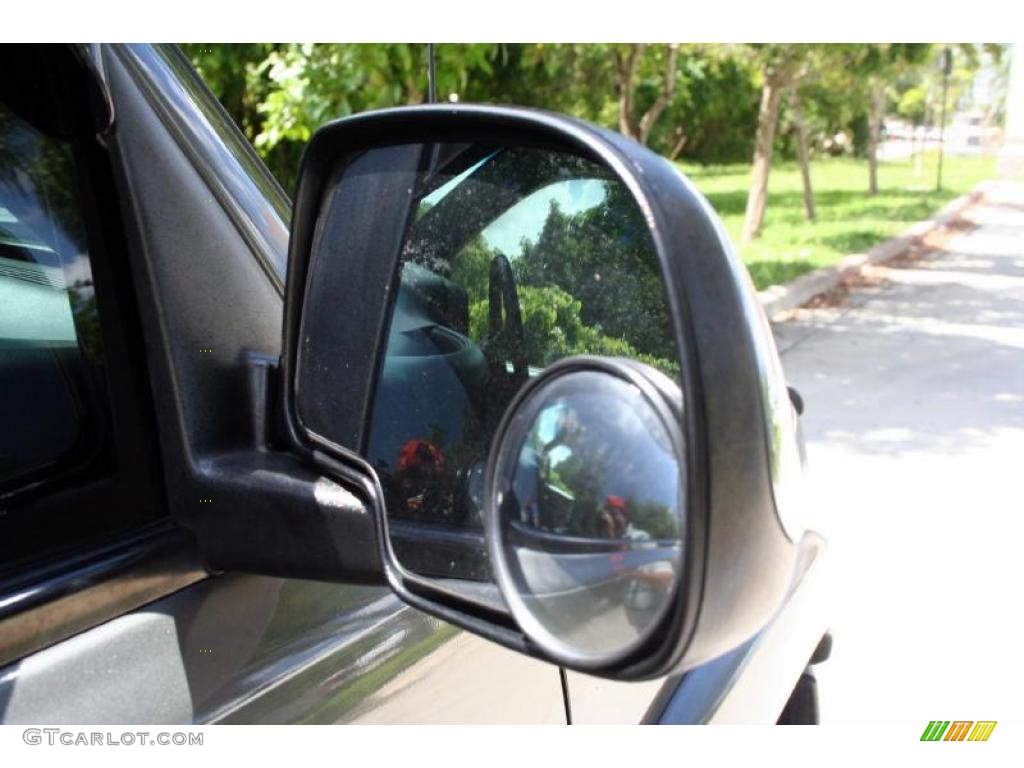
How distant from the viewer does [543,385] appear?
1.08m

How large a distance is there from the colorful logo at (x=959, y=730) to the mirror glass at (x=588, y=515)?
3.21 metres

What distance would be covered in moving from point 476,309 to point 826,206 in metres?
23.1

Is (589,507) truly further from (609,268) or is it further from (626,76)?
(626,76)

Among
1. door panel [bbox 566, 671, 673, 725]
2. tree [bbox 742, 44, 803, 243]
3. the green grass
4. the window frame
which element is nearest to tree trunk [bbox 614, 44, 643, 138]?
the green grass

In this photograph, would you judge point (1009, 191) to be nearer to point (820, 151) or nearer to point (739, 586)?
point (820, 151)

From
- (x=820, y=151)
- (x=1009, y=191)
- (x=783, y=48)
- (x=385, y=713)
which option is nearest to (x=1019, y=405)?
(x=783, y=48)

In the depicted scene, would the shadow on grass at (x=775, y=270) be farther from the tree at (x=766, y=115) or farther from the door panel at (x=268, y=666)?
the door panel at (x=268, y=666)

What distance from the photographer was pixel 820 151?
44.5 meters

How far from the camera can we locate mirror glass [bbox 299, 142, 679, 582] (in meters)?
1.20

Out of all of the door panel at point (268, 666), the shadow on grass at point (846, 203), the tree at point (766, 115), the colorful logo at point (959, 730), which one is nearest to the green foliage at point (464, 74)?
the tree at point (766, 115)

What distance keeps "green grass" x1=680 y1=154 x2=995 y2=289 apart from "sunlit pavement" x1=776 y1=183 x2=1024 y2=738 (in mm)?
1380

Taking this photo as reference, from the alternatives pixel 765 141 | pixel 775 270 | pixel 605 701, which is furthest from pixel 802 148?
pixel 605 701

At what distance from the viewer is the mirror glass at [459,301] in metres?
1.20

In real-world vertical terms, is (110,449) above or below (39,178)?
below
